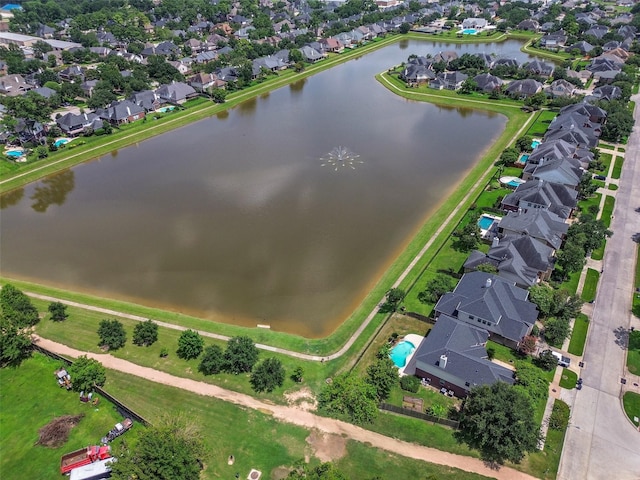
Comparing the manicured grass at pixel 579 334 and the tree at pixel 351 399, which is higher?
the tree at pixel 351 399

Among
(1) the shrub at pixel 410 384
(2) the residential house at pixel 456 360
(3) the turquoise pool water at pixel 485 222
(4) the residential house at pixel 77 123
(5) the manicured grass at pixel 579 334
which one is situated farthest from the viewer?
(4) the residential house at pixel 77 123

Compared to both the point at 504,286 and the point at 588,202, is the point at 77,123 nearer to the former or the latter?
the point at 504,286

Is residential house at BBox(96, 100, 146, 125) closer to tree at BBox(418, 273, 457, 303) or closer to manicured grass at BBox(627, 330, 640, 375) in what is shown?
tree at BBox(418, 273, 457, 303)

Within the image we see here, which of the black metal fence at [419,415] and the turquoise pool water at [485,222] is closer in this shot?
the black metal fence at [419,415]

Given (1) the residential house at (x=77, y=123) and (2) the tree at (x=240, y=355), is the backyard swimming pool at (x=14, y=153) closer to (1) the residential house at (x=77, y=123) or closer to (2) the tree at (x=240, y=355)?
(1) the residential house at (x=77, y=123)

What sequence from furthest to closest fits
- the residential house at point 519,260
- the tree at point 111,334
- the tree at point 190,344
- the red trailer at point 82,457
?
the residential house at point 519,260 → the tree at point 111,334 → the tree at point 190,344 → the red trailer at point 82,457

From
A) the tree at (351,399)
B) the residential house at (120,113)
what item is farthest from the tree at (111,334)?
the residential house at (120,113)
